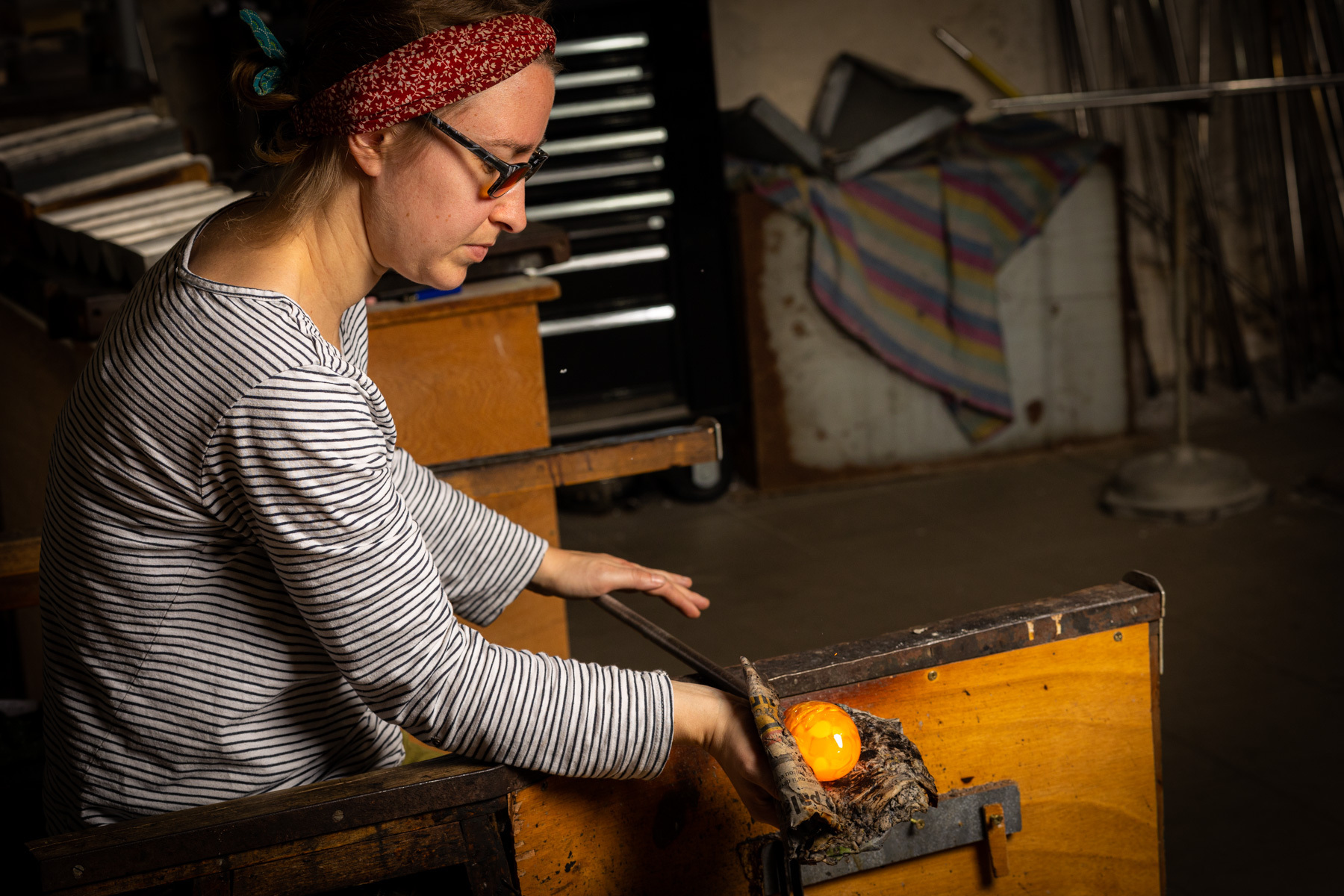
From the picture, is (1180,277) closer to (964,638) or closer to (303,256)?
(964,638)

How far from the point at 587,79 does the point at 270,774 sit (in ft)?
10.0

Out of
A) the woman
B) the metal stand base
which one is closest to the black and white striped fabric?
the woman

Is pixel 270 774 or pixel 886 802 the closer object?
pixel 886 802

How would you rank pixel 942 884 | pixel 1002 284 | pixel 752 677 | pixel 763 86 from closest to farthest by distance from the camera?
pixel 752 677 < pixel 942 884 < pixel 1002 284 < pixel 763 86

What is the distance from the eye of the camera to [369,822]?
1031 millimetres

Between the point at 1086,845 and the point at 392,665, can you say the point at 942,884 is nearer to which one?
the point at 1086,845

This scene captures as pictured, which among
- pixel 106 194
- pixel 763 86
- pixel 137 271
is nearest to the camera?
pixel 137 271

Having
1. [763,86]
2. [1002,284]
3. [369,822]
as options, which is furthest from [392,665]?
[763,86]

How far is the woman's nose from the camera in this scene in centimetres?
107

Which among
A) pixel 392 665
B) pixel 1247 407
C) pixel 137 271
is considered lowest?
pixel 1247 407

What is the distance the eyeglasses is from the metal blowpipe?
491mm

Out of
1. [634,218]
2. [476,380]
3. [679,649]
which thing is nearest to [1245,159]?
[634,218]

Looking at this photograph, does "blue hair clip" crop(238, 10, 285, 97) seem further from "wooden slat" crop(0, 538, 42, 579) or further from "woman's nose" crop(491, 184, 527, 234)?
"wooden slat" crop(0, 538, 42, 579)

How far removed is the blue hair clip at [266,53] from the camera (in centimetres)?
103
